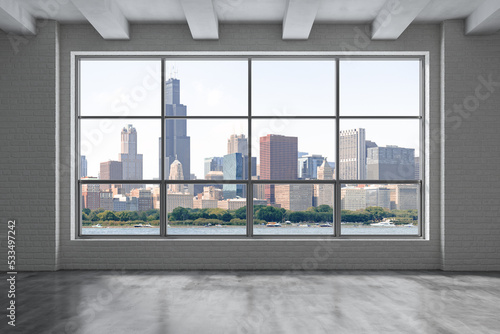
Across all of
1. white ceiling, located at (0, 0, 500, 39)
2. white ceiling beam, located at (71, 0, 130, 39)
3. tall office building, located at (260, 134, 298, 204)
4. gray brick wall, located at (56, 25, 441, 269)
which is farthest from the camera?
tall office building, located at (260, 134, 298, 204)

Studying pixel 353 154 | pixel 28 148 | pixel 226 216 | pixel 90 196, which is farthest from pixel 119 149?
pixel 353 154

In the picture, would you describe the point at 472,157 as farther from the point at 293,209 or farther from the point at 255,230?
the point at 255,230

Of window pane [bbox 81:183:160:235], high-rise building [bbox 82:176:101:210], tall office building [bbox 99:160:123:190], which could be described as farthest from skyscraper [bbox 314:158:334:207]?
high-rise building [bbox 82:176:101:210]

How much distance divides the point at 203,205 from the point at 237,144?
3.61 ft

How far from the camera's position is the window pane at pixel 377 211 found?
20.7 feet

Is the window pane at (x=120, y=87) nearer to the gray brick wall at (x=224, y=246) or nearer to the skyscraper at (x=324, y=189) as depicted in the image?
the gray brick wall at (x=224, y=246)

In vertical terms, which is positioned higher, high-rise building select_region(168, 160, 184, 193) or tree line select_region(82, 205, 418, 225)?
high-rise building select_region(168, 160, 184, 193)

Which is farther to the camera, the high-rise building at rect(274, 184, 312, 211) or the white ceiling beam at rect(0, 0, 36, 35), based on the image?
the high-rise building at rect(274, 184, 312, 211)

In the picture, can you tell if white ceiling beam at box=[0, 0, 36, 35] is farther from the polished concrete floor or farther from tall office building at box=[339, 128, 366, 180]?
tall office building at box=[339, 128, 366, 180]

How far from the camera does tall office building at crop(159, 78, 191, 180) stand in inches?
249

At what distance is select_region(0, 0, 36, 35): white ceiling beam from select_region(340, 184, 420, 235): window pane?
5.28 m

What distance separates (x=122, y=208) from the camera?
6293 mm

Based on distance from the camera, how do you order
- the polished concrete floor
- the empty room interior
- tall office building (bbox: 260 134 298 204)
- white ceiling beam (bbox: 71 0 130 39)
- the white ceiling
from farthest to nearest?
tall office building (bbox: 260 134 298 204), the empty room interior, the white ceiling, white ceiling beam (bbox: 71 0 130 39), the polished concrete floor

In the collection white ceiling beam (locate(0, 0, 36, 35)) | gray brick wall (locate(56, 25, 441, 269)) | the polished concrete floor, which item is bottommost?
the polished concrete floor
